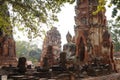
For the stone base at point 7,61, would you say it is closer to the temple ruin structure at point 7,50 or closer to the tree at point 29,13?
the temple ruin structure at point 7,50

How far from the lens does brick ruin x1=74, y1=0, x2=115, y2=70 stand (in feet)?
69.9

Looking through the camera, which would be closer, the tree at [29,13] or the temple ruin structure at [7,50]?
the tree at [29,13]

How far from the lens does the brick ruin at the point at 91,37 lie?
21312 mm

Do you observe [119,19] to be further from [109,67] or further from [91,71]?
[109,67]

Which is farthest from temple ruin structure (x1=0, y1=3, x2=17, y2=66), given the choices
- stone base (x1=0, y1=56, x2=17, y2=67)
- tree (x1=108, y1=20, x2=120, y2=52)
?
tree (x1=108, y1=20, x2=120, y2=52)

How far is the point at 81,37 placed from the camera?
73.3 feet

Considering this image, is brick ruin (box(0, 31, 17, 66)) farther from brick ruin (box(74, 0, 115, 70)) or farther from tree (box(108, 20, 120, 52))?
tree (box(108, 20, 120, 52))

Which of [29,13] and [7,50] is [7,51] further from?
[29,13]

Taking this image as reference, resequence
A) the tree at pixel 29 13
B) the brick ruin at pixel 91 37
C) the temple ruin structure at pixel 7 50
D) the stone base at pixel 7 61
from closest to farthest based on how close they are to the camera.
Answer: the tree at pixel 29 13 → the stone base at pixel 7 61 → the temple ruin structure at pixel 7 50 → the brick ruin at pixel 91 37

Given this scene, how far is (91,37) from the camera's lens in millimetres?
21641

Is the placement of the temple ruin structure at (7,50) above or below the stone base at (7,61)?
above

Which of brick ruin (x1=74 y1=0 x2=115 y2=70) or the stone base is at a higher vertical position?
brick ruin (x1=74 y1=0 x2=115 y2=70)

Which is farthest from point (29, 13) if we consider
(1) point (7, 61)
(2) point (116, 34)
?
(2) point (116, 34)

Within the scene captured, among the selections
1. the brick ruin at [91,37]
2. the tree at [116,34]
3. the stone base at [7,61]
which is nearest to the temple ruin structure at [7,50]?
the stone base at [7,61]
